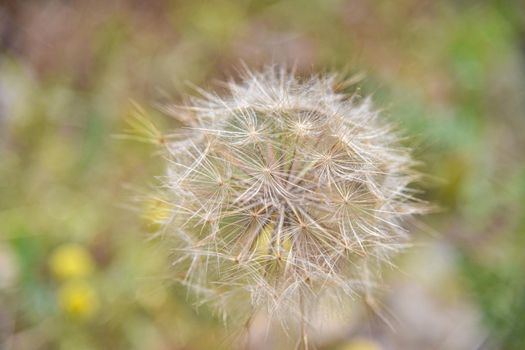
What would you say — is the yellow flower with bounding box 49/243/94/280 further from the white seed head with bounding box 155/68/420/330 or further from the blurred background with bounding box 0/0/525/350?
the white seed head with bounding box 155/68/420/330

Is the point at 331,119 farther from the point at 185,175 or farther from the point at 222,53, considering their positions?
the point at 222,53

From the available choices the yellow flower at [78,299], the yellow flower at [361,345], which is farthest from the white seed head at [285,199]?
the yellow flower at [361,345]

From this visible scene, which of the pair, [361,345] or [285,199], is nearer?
[285,199]

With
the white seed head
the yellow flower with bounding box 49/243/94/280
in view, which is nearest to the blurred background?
the yellow flower with bounding box 49/243/94/280

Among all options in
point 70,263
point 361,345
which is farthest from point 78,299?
point 361,345

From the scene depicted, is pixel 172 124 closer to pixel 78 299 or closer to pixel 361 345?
pixel 78 299

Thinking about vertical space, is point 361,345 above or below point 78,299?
above

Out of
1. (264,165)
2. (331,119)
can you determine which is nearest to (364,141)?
(331,119)
